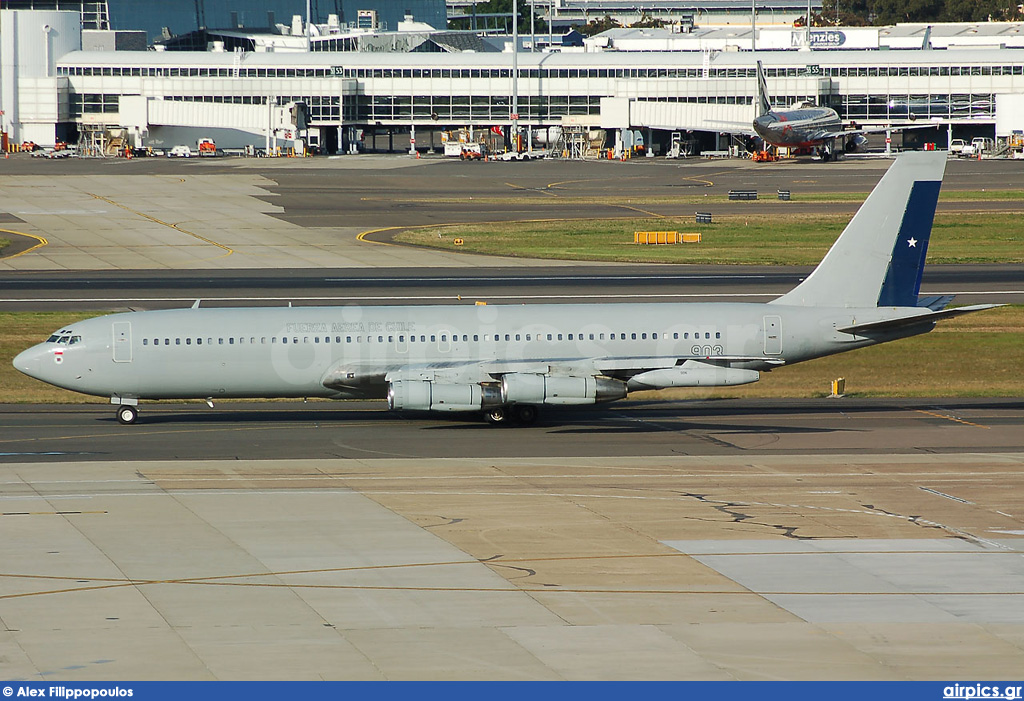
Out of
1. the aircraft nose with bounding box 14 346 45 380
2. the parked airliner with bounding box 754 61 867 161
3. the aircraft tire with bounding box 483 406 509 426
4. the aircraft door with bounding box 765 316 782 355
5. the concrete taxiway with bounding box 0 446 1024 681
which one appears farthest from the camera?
the parked airliner with bounding box 754 61 867 161

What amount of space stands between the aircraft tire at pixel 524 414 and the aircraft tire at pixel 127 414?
13.7 meters

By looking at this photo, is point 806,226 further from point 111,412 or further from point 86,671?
point 86,671

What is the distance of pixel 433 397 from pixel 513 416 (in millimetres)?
4113

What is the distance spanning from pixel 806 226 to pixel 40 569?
79948 millimetres

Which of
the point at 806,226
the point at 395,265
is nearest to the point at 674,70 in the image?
the point at 806,226

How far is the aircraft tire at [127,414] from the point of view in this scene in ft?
150

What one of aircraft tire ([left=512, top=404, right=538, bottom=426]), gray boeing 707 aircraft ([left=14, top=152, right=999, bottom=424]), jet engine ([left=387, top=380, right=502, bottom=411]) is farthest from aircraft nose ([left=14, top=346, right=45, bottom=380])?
aircraft tire ([left=512, top=404, right=538, bottom=426])

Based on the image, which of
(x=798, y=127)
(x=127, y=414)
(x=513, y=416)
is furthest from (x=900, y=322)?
(x=798, y=127)

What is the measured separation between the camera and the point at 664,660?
21.5 metres

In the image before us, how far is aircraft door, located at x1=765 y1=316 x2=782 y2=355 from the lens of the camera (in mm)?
45688

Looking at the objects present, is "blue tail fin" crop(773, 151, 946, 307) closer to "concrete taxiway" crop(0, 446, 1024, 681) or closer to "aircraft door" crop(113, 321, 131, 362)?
"concrete taxiway" crop(0, 446, 1024, 681)

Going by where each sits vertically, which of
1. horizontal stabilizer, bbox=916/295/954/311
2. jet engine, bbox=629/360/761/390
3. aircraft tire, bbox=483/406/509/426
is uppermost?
horizontal stabilizer, bbox=916/295/954/311

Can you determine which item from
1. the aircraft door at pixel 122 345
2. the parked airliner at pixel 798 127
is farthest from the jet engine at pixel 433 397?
the parked airliner at pixel 798 127

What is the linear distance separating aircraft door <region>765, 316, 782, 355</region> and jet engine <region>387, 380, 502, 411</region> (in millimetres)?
10555
